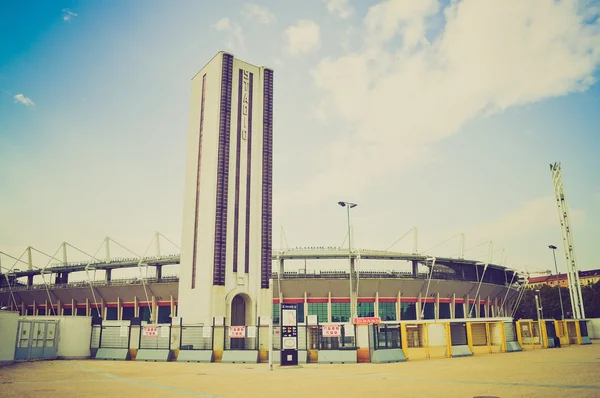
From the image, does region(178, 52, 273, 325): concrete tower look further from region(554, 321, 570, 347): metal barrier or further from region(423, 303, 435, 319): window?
region(423, 303, 435, 319): window

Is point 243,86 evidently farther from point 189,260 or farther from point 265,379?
point 265,379

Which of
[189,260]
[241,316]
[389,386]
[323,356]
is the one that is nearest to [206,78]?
[189,260]

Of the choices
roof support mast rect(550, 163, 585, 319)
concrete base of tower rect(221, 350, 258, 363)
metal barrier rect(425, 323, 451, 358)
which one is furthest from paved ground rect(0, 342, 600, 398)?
roof support mast rect(550, 163, 585, 319)

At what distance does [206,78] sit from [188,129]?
28.0ft


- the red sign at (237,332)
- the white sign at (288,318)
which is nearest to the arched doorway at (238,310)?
the red sign at (237,332)

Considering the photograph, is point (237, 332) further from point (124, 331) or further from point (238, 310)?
point (238, 310)

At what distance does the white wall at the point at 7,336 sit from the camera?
3503 centimetres

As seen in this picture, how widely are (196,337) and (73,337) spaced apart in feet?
40.3

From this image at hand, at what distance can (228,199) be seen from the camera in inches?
2494

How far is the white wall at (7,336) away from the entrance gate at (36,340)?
9.26 ft

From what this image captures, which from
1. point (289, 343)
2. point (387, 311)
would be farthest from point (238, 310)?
point (387, 311)

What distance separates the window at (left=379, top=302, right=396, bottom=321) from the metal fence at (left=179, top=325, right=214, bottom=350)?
56803mm

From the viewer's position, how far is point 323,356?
110 feet

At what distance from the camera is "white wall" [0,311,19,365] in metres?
35.0
